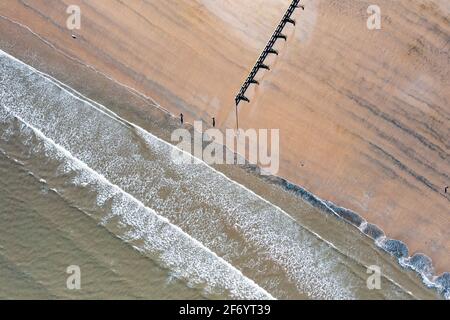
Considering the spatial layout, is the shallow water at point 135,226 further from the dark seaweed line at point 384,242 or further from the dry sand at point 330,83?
the dry sand at point 330,83

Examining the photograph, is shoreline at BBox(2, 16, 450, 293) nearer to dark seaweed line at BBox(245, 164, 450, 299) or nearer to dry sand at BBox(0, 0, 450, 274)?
dark seaweed line at BBox(245, 164, 450, 299)

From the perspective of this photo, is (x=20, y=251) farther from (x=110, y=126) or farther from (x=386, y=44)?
(x=386, y=44)

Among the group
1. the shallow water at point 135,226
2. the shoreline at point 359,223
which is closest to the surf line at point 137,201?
the shallow water at point 135,226

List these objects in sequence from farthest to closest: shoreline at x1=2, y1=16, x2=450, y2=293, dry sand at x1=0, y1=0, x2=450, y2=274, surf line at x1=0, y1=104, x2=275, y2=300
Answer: dry sand at x1=0, y1=0, x2=450, y2=274
surf line at x1=0, y1=104, x2=275, y2=300
shoreline at x1=2, y1=16, x2=450, y2=293

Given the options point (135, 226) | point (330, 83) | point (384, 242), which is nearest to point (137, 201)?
point (135, 226)

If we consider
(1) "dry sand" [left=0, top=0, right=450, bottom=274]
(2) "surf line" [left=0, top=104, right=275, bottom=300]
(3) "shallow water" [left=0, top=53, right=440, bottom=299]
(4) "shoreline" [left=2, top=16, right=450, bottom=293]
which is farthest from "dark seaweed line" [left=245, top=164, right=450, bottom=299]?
(2) "surf line" [left=0, top=104, right=275, bottom=300]
